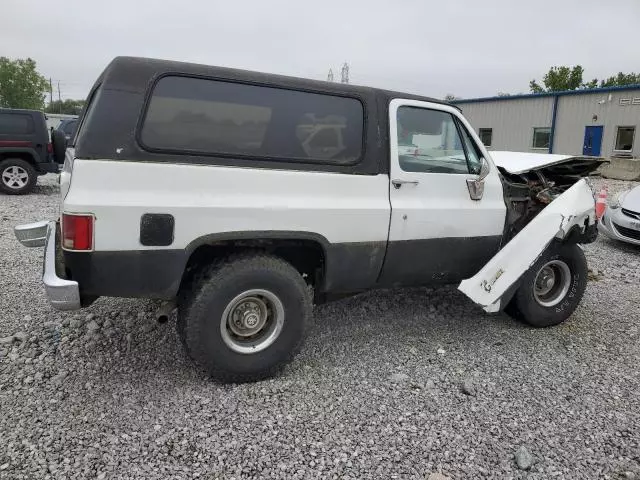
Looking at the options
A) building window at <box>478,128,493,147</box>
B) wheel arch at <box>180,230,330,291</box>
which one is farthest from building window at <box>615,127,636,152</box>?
wheel arch at <box>180,230,330,291</box>

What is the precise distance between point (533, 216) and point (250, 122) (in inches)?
108

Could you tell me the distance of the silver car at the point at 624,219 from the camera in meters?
7.93

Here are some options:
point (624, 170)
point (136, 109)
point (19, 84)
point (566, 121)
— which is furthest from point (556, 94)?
point (19, 84)

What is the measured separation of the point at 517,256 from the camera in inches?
162

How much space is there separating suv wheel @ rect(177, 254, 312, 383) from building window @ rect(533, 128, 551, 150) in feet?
81.2

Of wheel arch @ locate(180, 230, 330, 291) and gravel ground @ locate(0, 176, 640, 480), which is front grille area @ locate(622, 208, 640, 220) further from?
wheel arch @ locate(180, 230, 330, 291)

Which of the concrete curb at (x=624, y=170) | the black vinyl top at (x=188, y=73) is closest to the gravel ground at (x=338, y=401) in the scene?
the black vinyl top at (x=188, y=73)

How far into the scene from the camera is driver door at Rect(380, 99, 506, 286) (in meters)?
3.75

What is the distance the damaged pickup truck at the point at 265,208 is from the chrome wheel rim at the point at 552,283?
0.29m

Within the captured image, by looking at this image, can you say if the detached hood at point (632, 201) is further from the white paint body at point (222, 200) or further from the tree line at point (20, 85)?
the tree line at point (20, 85)

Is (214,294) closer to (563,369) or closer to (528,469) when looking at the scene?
(528,469)

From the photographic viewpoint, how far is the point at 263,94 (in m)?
3.34

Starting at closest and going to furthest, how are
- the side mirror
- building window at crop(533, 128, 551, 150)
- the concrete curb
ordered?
the side mirror → the concrete curb → building window at crop(533, 128, 551, 150)

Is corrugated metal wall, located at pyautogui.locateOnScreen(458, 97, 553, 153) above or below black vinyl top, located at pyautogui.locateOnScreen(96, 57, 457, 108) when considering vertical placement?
above
